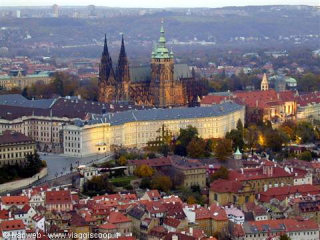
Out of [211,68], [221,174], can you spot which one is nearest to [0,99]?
[221,174]

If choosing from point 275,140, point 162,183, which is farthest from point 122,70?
point 162,183

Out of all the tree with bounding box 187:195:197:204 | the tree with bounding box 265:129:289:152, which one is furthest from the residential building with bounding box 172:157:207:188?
the tree with bounding box 265:129:289:152

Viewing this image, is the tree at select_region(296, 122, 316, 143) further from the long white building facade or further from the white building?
the white building

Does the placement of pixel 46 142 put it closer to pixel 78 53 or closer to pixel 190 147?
pixel 190 147

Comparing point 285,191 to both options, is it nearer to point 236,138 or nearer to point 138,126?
point 236,138

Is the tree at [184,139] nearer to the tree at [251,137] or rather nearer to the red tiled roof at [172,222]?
the tree at [251,137]
